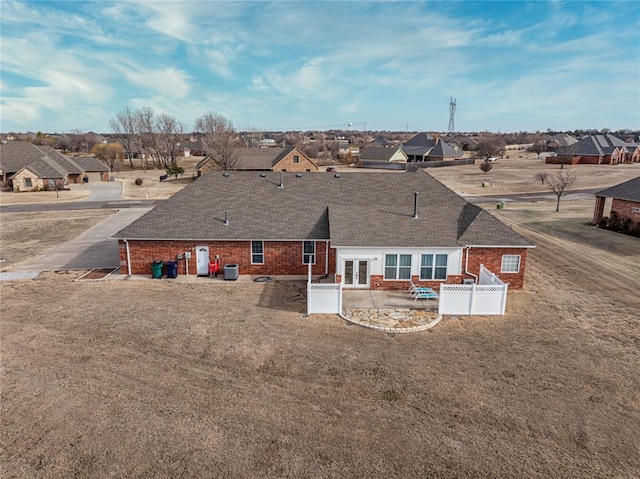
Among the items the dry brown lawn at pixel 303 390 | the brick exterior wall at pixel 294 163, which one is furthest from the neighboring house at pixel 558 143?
the dry brown lawn at pixel 303 390

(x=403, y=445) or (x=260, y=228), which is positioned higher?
(x=260, y=228)

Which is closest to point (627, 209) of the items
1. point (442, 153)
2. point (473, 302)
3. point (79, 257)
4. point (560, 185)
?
point (560, 185)

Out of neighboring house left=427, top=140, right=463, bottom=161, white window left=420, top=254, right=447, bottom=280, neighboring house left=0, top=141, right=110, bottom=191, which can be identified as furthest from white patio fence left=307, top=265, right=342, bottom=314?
neighboring house left=427, top=140, right=463, bottom=161

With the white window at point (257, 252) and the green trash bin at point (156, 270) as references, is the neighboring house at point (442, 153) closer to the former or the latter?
the white window at point (257, 252)

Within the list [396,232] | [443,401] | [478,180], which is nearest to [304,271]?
[396,232]

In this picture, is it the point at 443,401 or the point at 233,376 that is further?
the point at 233,376

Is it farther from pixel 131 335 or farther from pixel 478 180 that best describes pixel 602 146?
pixel 131 335
